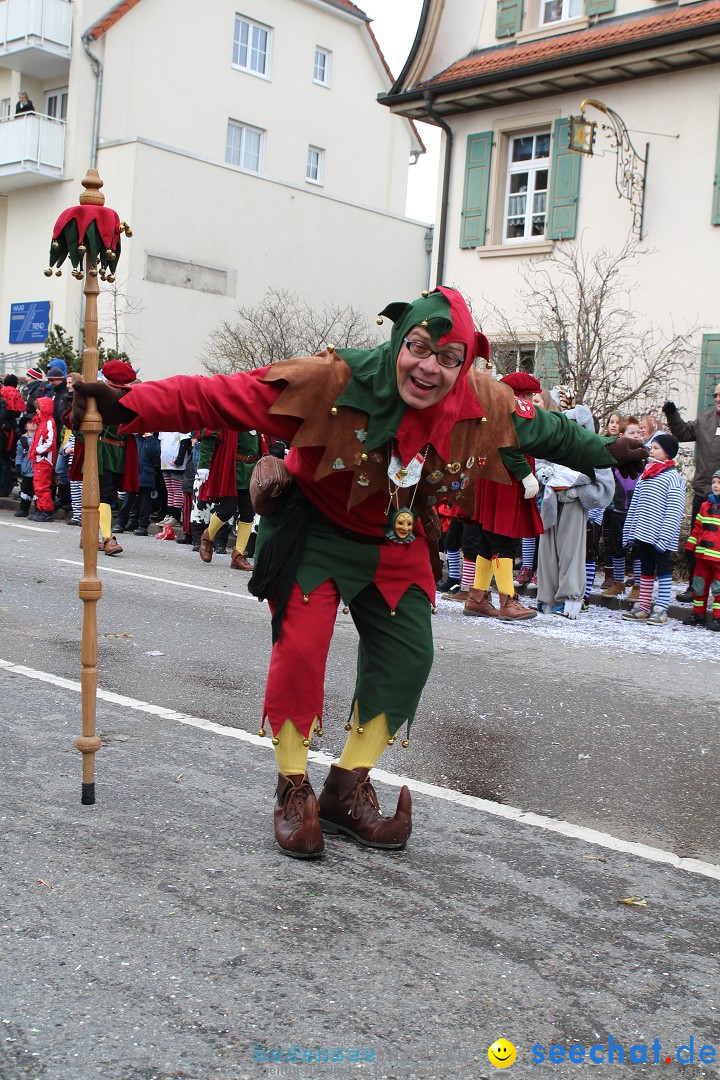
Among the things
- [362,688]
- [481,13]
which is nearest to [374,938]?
[362,688]

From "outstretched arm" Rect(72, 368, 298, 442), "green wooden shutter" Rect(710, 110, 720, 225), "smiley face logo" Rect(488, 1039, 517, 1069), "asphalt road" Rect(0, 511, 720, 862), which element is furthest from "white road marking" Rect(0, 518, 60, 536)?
"smiley face logo" Rect(488, 1039, 517, 1069)

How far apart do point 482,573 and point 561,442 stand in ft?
20.7

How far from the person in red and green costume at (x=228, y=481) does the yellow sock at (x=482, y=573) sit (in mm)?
2703

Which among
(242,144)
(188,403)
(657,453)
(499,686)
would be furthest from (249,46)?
(188,403)

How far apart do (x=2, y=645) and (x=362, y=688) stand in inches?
148

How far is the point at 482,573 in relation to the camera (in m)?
10.6

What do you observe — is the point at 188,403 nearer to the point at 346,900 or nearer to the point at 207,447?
the point at 346,900

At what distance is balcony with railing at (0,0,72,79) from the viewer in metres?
25.1

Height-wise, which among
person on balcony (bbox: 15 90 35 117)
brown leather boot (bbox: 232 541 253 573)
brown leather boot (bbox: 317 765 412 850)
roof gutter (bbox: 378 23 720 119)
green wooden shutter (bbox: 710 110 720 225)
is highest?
person on balcony (bbox: 15 90 35 117)

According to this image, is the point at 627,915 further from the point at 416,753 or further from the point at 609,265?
the point at 609,265

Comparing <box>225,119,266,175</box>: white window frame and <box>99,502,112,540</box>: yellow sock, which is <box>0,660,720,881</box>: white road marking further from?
<box>225,119,266,175</box>: white window frame

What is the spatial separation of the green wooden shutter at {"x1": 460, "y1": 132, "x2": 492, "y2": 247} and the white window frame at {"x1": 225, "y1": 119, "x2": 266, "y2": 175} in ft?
35.0

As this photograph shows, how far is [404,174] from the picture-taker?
32781 millimetres

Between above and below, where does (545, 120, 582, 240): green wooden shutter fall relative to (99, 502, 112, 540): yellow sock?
Answer: above
